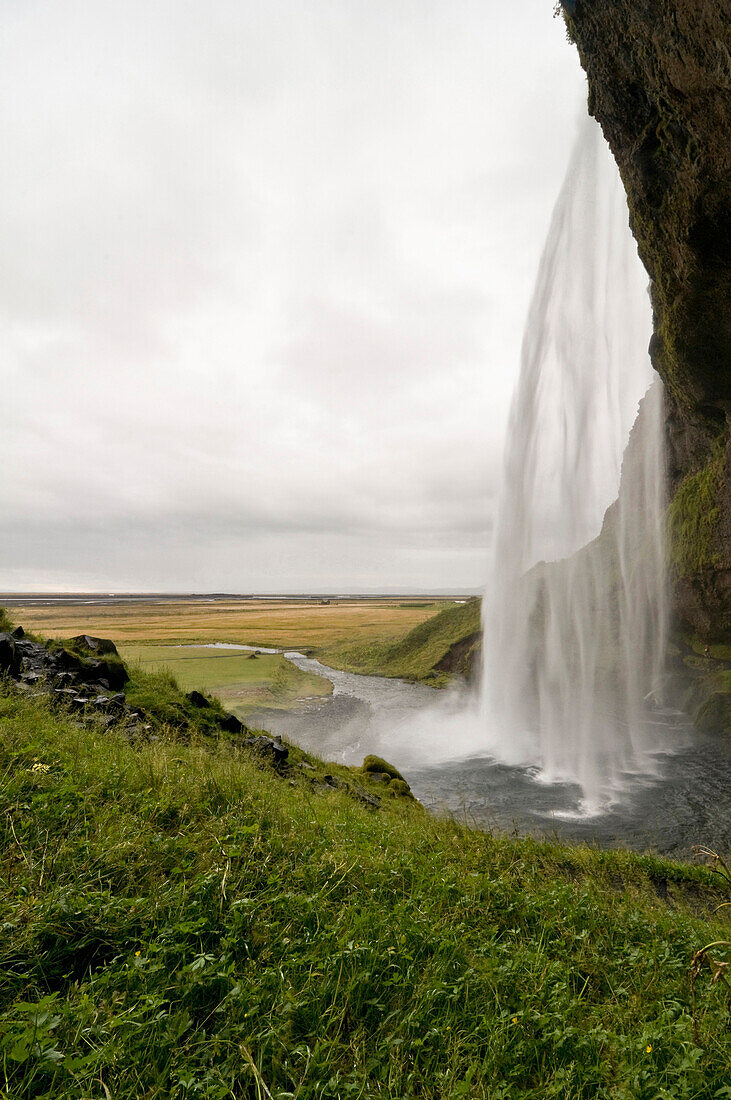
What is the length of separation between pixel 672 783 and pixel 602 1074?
1414 centimetres

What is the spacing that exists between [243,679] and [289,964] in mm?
26757

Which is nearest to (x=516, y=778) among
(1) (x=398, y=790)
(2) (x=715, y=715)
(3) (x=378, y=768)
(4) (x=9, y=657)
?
(3) (x=378, y=768)

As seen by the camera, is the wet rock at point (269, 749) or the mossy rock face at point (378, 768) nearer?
the wet rock at point (269, 749)

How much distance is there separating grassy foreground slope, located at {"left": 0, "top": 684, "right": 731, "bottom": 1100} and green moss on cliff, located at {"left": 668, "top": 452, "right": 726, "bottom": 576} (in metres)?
20.2

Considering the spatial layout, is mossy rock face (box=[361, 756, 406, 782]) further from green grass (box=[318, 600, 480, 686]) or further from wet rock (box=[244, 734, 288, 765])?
green grass (box=[318, 600, 480, 686])

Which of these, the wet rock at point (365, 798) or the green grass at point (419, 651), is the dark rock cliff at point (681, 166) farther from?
the green grass at point (419, 651)

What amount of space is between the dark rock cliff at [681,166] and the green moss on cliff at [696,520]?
14 centimetres

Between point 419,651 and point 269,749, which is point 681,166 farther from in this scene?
point 419,651

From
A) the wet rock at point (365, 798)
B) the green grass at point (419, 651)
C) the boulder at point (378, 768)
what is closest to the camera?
the wet rock at point (365, 798)

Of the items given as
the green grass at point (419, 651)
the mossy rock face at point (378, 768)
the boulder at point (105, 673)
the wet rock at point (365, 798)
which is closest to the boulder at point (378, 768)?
the mossy rock face at point (378, 768)

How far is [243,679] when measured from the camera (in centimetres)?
2902

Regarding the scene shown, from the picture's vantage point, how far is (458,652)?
35875 millimetres

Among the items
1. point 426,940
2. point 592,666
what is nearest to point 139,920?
point 426,940

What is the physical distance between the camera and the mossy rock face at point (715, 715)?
19641mm
